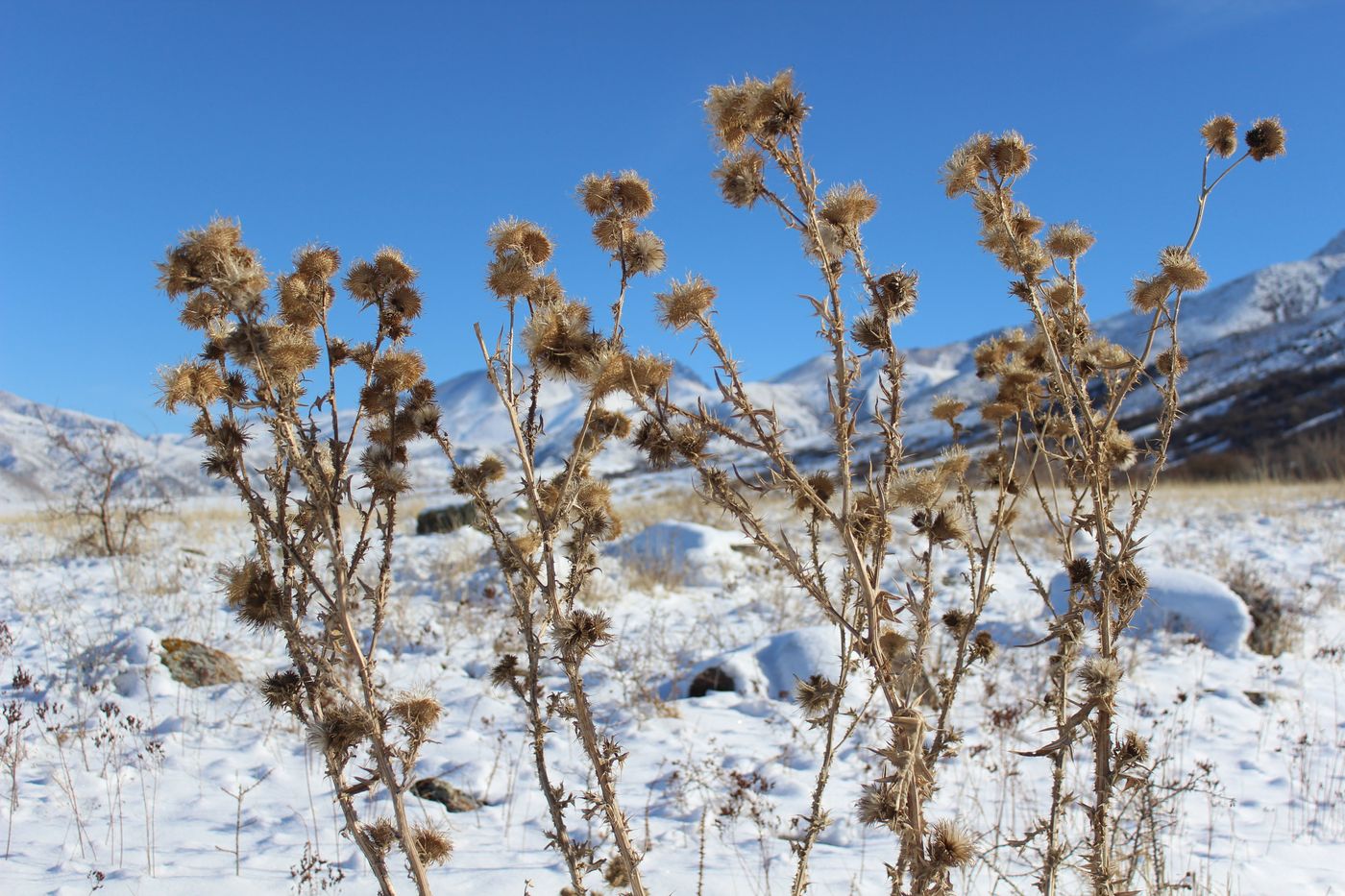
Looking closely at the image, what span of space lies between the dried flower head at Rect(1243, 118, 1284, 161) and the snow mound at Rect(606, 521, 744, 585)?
255 inches

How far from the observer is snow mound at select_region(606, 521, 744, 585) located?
869cm

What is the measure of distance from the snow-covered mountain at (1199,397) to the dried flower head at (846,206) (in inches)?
11.4

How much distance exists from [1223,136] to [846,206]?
1300 mm

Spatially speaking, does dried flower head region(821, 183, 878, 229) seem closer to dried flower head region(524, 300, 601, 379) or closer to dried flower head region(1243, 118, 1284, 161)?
dried flower head region(524, 300, 601, 379)

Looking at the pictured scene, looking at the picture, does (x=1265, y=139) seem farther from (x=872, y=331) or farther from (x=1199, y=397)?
(x=1199, y=397)

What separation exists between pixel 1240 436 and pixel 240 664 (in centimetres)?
4616

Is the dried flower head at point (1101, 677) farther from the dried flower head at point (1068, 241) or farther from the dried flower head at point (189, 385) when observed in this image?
the dried flower head at point (189, 385)

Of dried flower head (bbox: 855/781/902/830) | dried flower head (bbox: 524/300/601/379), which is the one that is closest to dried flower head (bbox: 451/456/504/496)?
dried flower head (bbox: 524/300/601/379)

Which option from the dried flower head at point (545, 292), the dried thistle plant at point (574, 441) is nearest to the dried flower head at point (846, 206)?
the dried thistle plant at point (574, 441)

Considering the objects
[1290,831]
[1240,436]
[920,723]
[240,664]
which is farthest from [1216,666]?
[1240,436]

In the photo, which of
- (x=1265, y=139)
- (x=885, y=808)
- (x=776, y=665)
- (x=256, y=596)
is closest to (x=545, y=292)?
(x=256, y=596)

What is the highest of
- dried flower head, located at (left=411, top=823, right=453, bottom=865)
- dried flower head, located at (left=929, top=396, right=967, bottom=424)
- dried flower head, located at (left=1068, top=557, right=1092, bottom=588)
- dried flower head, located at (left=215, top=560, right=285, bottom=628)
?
dried flower head, located at (left=929, top=396, right=967, bottom=424)

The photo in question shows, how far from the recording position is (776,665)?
5.53m

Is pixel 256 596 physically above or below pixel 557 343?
below
